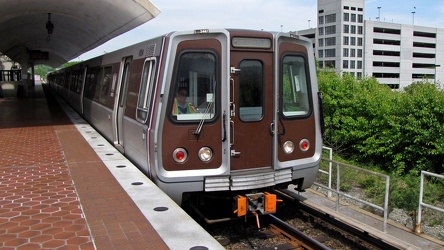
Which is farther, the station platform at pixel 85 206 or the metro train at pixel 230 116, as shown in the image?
the metro train at pixel 230 116

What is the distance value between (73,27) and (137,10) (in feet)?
30.1

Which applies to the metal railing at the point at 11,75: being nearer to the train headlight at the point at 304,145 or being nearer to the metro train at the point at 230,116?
the metro train at the point at 230,116

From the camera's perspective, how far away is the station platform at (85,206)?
12.9ft

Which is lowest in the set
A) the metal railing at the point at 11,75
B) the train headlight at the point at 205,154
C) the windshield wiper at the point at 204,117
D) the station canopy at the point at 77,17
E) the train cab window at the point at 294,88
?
the train headlight at the point at 205,154

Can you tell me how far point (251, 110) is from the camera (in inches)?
227

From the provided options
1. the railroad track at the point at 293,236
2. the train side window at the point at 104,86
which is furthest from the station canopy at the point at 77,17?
the railroad track at the point at 293,236

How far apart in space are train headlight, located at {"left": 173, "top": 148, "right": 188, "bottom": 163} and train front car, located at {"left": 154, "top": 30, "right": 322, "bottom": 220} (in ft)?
0.04

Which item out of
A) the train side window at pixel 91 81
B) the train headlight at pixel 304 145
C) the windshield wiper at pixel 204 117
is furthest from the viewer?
the train side window at pixel 91 81

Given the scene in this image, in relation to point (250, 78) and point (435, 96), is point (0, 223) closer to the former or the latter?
point (250, 78)

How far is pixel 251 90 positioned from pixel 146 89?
1581 mm

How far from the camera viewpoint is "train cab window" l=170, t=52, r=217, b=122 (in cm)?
543

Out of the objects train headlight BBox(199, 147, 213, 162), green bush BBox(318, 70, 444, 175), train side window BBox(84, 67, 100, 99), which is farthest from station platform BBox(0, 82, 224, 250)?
green bush BBox(318, 70, 444, 175)

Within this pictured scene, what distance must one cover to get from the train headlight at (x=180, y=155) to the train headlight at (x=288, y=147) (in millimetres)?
1516

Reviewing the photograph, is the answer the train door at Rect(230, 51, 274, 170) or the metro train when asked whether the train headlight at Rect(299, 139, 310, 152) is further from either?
the train door at Rect(230, 51, 274, 170)
